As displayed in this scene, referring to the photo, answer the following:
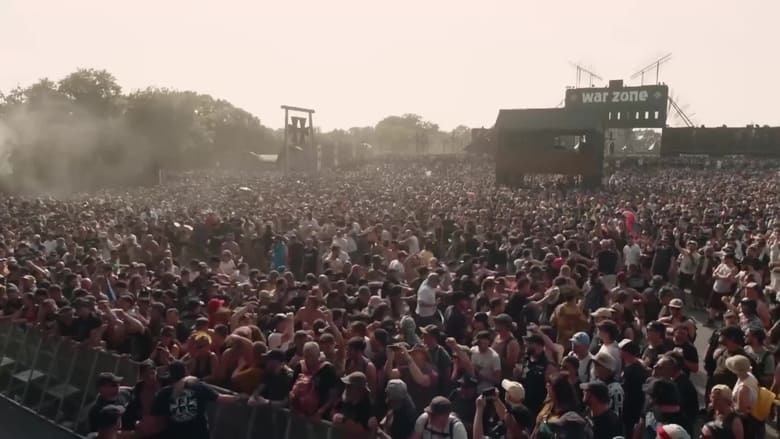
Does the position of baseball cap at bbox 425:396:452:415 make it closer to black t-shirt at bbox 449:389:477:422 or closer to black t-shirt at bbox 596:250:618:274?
black t-shirt at bbox 449:389:477:422

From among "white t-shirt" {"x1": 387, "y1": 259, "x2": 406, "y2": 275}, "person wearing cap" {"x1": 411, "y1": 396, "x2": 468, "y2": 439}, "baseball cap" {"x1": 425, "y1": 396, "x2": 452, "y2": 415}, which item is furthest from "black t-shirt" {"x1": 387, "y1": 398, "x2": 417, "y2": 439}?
"white t-shirt" {"x1": 387, "y1": 259, "x2": 406, "y2": 275}

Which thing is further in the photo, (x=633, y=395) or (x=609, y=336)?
(x=609, y=336)

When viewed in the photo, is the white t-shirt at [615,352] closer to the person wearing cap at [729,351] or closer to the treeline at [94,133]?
the person wearing cap at [729,351]

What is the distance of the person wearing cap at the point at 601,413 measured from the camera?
210 inches

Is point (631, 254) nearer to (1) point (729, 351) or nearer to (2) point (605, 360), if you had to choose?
(1) point (729, 351)

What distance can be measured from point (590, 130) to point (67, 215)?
24.8m

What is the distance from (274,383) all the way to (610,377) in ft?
9.30

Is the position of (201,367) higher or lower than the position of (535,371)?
lower

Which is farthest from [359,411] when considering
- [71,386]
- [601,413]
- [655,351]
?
[71,386]

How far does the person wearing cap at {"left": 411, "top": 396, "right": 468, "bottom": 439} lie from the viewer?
546cm

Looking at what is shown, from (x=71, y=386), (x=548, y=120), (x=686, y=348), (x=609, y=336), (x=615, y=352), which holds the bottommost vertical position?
(x=71, y=386)

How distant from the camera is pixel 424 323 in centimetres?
987

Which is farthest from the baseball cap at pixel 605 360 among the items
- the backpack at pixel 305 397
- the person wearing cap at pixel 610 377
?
the backpack at pixel 305 397

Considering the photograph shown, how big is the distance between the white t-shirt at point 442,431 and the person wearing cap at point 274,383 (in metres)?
1.50
